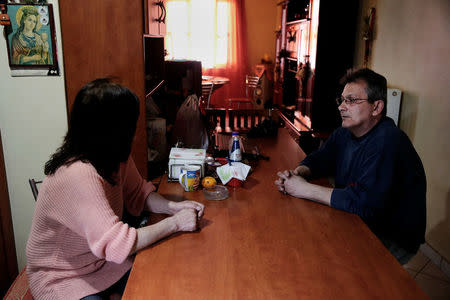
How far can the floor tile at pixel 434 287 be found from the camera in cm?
239

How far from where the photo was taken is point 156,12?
299cm

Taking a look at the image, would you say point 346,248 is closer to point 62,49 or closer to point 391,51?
point 62,49

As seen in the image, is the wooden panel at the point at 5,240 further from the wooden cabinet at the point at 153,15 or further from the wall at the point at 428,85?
the wall at the point at 428,85

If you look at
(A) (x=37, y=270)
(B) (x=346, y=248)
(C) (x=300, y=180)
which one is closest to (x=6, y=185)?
(A) (x=37, y=270)

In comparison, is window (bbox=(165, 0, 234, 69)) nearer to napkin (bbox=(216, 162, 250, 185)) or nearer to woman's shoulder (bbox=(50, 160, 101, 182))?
napkin (bbox=(216, 162, 250, 185))

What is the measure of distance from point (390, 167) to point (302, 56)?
2.91 metres

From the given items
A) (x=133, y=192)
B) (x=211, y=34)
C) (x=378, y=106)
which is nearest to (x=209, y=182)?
(x=133, y=192)

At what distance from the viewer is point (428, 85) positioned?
279 centimetres

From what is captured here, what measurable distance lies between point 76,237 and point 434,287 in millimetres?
2300

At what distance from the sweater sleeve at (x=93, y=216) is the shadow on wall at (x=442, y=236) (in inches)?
91.8

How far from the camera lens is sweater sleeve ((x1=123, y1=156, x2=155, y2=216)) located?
1.65 meters

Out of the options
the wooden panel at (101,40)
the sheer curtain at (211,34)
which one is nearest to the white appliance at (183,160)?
the wooden panel at (101,40)

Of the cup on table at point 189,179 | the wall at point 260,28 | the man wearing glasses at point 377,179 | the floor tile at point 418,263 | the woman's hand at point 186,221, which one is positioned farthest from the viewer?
the wall at point 260,28

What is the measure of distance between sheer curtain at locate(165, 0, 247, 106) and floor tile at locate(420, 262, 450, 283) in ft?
16.9
